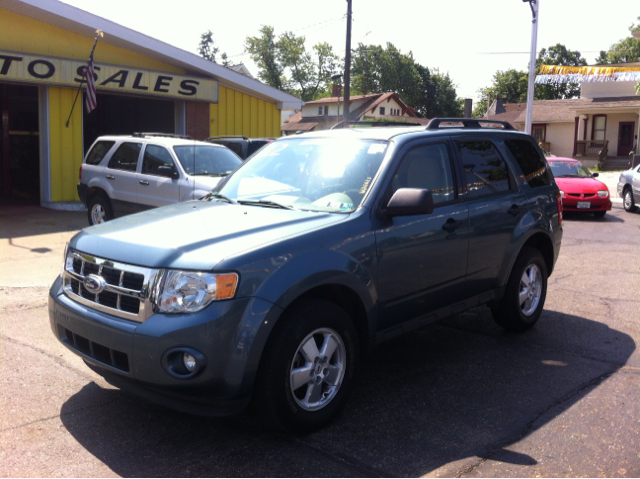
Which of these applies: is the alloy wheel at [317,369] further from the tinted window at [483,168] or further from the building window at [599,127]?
the building window at [599,127]

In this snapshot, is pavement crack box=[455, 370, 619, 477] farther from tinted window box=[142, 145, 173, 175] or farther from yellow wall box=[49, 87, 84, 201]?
yellow wall box=[49, 87, 84, 201]

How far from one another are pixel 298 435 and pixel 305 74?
81.9 metres

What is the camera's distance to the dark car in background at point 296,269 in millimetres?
3285

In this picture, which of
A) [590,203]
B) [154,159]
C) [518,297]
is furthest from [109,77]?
[518,297]

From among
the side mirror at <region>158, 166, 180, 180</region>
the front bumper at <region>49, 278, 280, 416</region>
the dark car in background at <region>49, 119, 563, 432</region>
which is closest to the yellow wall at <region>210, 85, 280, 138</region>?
the side mirror at <region>158, 166, 180, 180</region>

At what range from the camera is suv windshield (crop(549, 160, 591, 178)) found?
53.3 ft

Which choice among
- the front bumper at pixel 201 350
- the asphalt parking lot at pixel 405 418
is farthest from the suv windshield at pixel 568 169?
the front bumper at pixel 201 350

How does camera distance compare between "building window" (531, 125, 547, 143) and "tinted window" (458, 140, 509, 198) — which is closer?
"tinted window" (458, 140, 509, 198)

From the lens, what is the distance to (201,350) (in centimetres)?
321

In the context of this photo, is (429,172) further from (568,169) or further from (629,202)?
(629,202)

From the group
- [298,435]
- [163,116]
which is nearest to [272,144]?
[298,435]

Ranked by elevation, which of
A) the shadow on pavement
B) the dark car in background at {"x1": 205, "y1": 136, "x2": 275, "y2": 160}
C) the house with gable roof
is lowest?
the shadow on pavement

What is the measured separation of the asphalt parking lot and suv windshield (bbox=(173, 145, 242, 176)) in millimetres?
4681

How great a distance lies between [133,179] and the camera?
1081 cm
